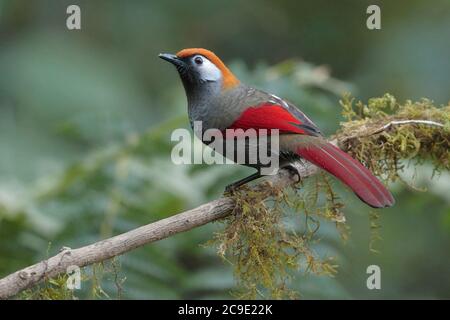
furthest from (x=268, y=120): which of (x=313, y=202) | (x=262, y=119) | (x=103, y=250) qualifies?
(x=103, y=250)

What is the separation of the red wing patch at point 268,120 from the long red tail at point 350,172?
167 millimetres

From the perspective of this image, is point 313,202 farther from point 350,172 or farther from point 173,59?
point 173,59

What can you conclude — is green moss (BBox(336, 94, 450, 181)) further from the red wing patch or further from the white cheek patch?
the white cheek patch

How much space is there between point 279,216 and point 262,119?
0.56 meters

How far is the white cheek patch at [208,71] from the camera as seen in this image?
444 centimetres

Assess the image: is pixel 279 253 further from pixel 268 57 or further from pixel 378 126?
pixel 268 57

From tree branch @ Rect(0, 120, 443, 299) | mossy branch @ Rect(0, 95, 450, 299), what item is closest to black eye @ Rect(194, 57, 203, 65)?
mossy branch @ Rect(0, 95, 450, 299)

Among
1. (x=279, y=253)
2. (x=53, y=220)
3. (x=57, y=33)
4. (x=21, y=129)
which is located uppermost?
(x=57, y=33)

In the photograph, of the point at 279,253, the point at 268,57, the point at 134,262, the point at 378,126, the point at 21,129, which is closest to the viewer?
the point at 279,253

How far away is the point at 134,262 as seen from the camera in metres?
4.62

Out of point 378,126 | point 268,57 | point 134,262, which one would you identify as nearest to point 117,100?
point 268,57

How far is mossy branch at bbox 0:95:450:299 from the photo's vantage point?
322 cm

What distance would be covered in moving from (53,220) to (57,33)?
382 centimetres

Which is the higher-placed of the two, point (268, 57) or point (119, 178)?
point (268, 57)
